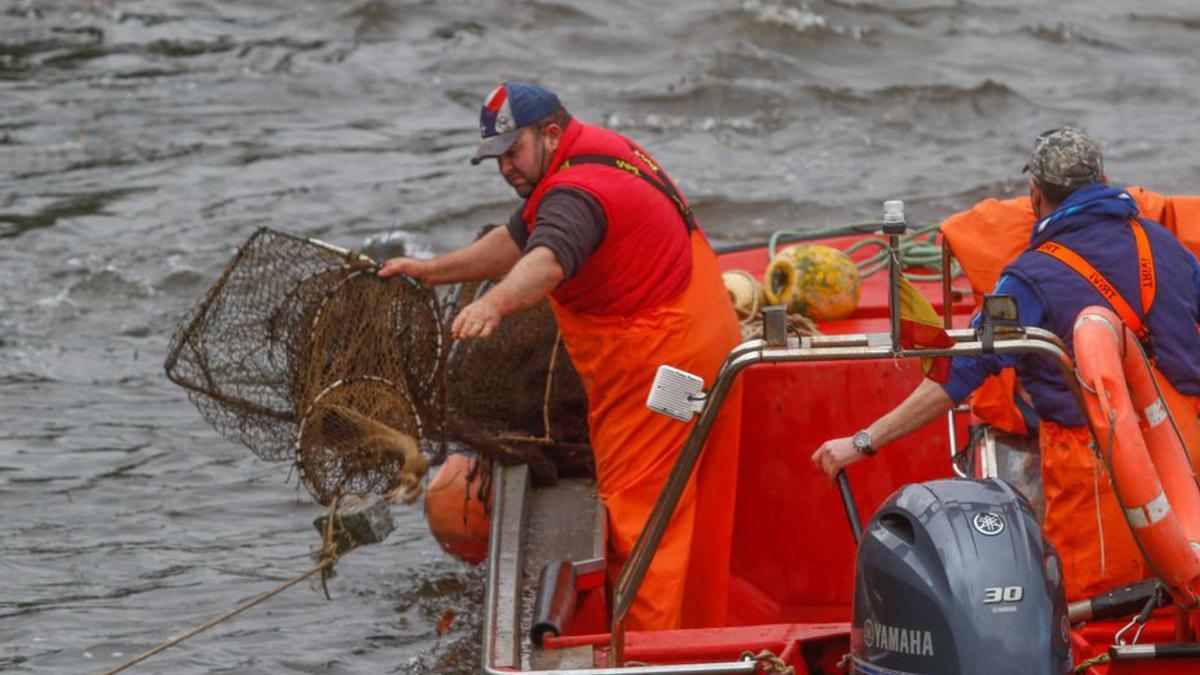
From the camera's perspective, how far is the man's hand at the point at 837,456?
18.3 feet

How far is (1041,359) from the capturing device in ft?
17.9

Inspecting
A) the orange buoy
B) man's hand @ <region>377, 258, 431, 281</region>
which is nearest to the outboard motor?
man's hand @ <region>377, 258, 431, 281</region>

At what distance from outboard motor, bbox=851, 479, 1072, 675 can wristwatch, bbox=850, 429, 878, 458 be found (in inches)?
29.3

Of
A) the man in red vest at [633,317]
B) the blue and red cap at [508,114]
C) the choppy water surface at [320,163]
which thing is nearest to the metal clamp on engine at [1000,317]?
the man in red vest at [633,317]

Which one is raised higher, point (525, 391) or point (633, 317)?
point (633, 317)

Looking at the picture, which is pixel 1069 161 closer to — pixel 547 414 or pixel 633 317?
pixel 633 317

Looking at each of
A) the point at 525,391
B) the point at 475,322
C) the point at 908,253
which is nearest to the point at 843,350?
the point at 475,322

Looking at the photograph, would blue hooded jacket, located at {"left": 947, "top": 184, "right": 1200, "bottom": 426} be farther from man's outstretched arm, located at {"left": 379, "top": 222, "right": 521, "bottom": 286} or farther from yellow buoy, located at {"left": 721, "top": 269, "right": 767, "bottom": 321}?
yellow buoy, located at {"left": 721, "top": 269, "right": 767, "bottom": 321}

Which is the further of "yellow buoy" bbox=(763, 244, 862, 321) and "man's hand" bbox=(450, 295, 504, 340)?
"yellow buoy" bbox=(763, 244, 862, 321)

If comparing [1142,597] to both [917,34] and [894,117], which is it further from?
[917,34]

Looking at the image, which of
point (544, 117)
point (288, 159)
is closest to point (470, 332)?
point (544, 117)

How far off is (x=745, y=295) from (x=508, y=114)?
1.73 metres

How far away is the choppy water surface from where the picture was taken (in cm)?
912

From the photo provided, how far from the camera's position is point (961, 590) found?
455cm
